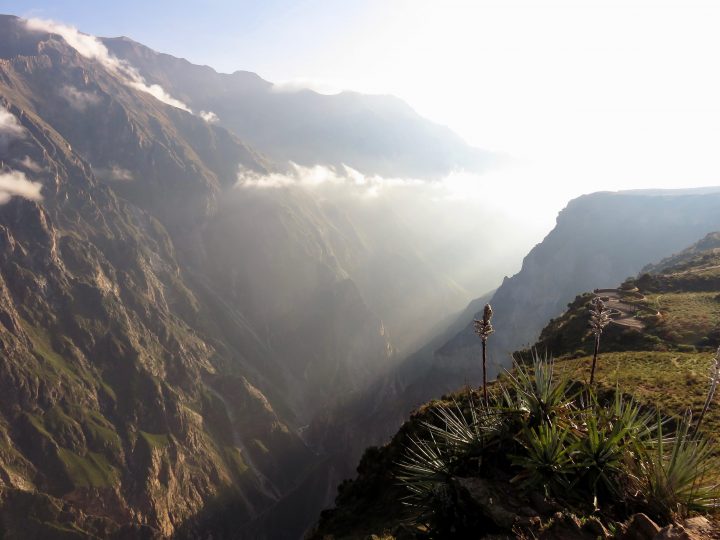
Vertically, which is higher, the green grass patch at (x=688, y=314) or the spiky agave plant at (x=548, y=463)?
the spiky agave plant at (x=548, y=463)

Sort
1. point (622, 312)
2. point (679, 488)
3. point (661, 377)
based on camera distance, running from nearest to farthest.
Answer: point (679, 488) < point (661, 377) < point (622, 312)

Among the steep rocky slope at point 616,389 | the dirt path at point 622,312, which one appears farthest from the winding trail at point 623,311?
the steep rocky slope at point 616,389

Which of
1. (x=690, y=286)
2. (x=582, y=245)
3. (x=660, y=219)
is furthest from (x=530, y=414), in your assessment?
(x=660, y=219)

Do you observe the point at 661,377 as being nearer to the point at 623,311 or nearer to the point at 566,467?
the point at 623,311

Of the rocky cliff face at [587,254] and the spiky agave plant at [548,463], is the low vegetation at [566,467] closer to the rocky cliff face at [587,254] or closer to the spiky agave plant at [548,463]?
the spiky agave plant at [548,463]

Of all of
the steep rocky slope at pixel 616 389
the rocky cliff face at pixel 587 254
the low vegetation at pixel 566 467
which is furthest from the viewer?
the rocky cliff face at pixel 587 254

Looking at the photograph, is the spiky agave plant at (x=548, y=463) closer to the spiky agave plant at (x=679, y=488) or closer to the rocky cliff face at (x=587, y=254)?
the spiky agave plant at (x=679, y=488)

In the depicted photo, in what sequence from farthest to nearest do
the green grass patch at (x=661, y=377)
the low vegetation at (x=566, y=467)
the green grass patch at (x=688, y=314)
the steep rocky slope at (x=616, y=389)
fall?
the green grass patch at (x=688, y=314) < the green grass patch at (x=661, y=377) < the steep rocky slope at (x=616, y=389) < the low vegetation at (x=566, y=467)

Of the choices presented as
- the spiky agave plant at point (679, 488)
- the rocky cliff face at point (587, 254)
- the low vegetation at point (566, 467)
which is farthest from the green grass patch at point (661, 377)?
the rocky cliff face at point (587, 254)

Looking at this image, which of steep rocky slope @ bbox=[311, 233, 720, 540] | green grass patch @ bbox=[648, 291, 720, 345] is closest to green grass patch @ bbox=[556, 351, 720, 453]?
steep rocky slope @ bbox=[311, 233, 720, 540]

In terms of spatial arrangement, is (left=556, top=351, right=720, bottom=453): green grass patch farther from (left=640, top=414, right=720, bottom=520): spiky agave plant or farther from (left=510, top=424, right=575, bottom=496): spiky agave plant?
(left=510, top=424, right=575, bottom=496): spiky agave plant

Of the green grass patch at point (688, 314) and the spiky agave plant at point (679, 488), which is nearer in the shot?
the spiky agave plant at point (679, 488)

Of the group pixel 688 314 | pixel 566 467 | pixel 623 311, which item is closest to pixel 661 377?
pixel 688 314

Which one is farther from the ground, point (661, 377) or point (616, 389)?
point (616, 389)
